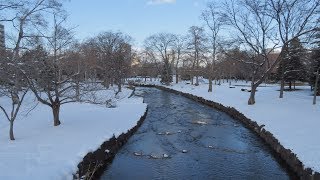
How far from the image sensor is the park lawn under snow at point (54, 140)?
11.1 metres

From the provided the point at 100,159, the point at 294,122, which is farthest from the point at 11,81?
the point at 294,122

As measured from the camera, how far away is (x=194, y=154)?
661 inches

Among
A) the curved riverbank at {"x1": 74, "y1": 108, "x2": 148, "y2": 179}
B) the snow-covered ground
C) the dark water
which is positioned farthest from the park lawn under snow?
the snow-covered ground

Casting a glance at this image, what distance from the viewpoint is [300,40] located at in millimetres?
29125

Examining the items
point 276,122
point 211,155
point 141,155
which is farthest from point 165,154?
point 276,122

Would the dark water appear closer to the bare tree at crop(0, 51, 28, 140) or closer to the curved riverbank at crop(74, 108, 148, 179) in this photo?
the curved riverbank at crop(74, 108, 148, 179)

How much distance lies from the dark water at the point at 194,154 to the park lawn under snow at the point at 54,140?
1.32 metres

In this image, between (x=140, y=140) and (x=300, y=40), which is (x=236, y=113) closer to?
(x=300, y=40)

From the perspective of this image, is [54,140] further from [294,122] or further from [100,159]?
[294,122]

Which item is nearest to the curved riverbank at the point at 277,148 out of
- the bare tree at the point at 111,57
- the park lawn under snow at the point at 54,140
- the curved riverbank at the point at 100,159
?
the curved riverbank at the point at 100,159

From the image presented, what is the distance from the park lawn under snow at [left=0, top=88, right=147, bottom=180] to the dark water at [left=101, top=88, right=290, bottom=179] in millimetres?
1320

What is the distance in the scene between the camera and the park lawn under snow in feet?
36.4

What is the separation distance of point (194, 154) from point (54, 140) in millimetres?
6403

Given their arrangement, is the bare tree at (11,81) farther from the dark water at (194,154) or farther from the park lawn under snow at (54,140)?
the dark water at (194,154)
